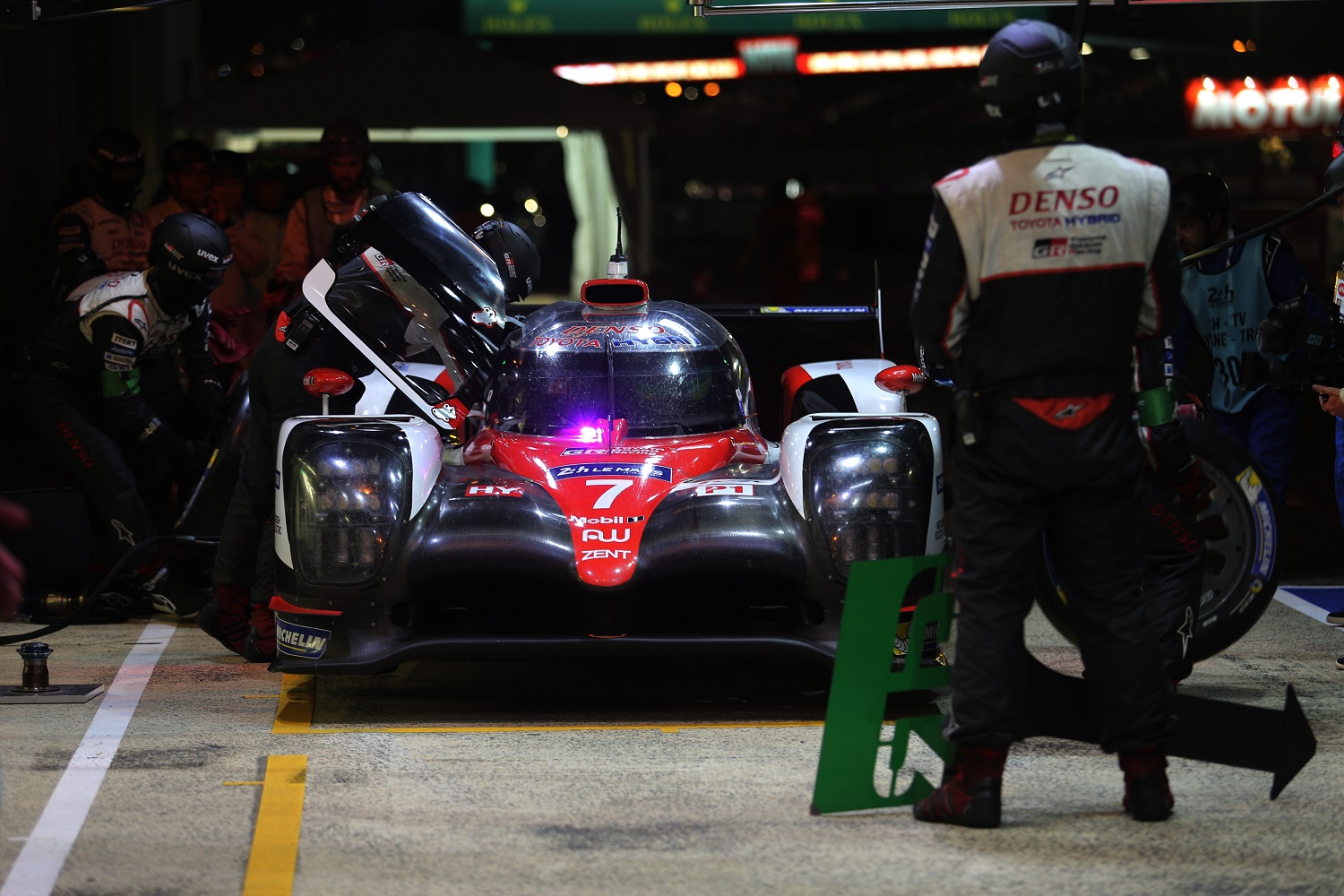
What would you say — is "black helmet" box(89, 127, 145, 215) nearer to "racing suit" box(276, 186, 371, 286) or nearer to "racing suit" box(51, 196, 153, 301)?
"racing suit" box(51, 196, 153, 301)

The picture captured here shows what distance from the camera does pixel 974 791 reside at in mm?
4699

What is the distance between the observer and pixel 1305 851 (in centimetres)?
451

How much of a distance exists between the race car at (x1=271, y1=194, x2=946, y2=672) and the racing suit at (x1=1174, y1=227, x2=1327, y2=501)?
66.6 inches

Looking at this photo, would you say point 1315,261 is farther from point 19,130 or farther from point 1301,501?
point 19,130

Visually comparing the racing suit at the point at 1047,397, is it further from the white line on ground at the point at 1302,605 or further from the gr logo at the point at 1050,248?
the white line on ground at the point at 1302,605

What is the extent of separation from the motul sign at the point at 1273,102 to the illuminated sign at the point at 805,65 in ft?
19.3

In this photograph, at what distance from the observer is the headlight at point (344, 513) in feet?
19.3

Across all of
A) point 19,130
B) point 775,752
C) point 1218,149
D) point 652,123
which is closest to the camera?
point 775,752

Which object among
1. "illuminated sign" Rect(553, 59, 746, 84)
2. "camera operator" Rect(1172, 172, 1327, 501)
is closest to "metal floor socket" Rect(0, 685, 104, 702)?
"camera operator" Rect(1172, 172, 1327, 501)

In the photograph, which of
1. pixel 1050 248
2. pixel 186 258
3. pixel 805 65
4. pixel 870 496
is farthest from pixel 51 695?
pixel 805 65

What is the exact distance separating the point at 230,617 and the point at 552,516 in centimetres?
182

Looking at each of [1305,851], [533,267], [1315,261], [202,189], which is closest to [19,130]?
[202,189]

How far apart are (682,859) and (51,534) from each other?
173 inches

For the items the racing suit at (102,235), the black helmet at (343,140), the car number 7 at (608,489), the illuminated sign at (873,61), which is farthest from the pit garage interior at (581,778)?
the illuminated sign at (873,61)
